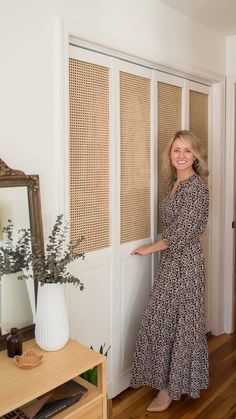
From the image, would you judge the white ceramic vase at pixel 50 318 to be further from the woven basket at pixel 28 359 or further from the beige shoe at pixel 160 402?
the beige shoe at pixel 160 402

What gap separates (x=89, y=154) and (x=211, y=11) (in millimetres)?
1383

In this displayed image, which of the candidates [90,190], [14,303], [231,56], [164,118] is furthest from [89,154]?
[231,56]

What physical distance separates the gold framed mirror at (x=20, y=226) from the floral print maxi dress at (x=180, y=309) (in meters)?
0.87

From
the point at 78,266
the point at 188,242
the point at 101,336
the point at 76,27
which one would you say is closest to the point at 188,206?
the point at 188,242

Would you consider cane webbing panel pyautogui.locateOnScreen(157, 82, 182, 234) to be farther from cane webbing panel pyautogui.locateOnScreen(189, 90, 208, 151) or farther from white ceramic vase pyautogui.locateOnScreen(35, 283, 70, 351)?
white ceramic vase pyautogui.locateOnScreen(35, 283, 70, 351)

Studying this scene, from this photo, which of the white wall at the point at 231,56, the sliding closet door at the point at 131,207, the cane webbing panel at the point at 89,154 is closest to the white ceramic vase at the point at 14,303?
the cane webbing panel at the point at 89,154

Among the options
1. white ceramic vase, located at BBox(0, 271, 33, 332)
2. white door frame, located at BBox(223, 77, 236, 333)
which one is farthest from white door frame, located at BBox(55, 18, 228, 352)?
white ceramic vase, located at BBox(0, 271, 33, 332)

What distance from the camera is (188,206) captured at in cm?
226

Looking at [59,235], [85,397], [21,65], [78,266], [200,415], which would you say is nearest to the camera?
[85,397]

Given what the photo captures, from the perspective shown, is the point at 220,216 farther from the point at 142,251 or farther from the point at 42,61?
the point at 42,61

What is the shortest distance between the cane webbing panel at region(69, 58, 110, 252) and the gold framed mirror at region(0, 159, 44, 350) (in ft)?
1.21

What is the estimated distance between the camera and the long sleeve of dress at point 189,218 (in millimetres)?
2252

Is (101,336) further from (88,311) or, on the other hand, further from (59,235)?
(59,235)

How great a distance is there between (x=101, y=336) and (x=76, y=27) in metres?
1.71
